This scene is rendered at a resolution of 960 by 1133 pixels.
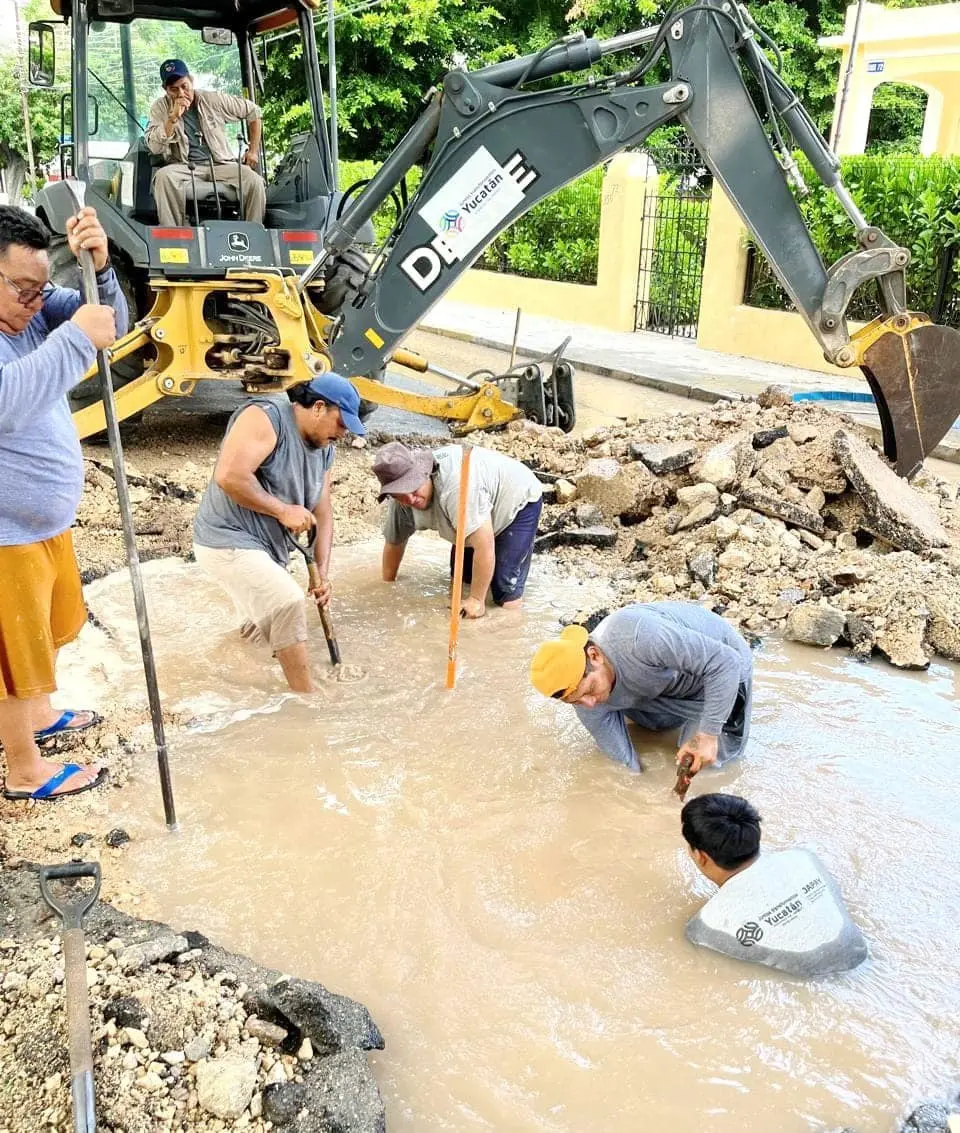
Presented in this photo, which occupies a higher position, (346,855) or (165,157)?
(165,157)

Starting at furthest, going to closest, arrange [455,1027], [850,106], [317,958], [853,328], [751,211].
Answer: [850,106], [853,328], [751,211], [317,958], [455,1027]

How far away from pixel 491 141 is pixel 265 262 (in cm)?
201

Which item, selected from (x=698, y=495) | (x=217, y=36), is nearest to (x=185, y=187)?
(x=217, y=36)

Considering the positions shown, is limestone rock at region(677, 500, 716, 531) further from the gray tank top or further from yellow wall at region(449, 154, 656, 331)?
yellow wall at region(449, 154, 656, 331)

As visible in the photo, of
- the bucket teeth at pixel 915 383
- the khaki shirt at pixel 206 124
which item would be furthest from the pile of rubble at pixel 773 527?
the khaki shirt at pixel 206 124

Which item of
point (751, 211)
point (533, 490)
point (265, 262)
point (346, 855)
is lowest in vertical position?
point (346, 855)

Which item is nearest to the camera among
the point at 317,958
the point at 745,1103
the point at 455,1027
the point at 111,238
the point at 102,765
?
the point at 745,1103

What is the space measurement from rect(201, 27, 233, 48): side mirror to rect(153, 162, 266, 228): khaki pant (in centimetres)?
115

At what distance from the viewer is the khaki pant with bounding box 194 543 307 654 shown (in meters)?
4.10

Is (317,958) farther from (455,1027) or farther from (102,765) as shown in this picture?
(102,765)

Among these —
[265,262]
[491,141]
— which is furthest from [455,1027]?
[265,262]

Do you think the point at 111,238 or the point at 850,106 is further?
the point at 850,106

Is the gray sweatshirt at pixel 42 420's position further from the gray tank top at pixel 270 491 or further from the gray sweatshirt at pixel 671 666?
the gray sweatshirt at pixel 671 666

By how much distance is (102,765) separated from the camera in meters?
3.71
